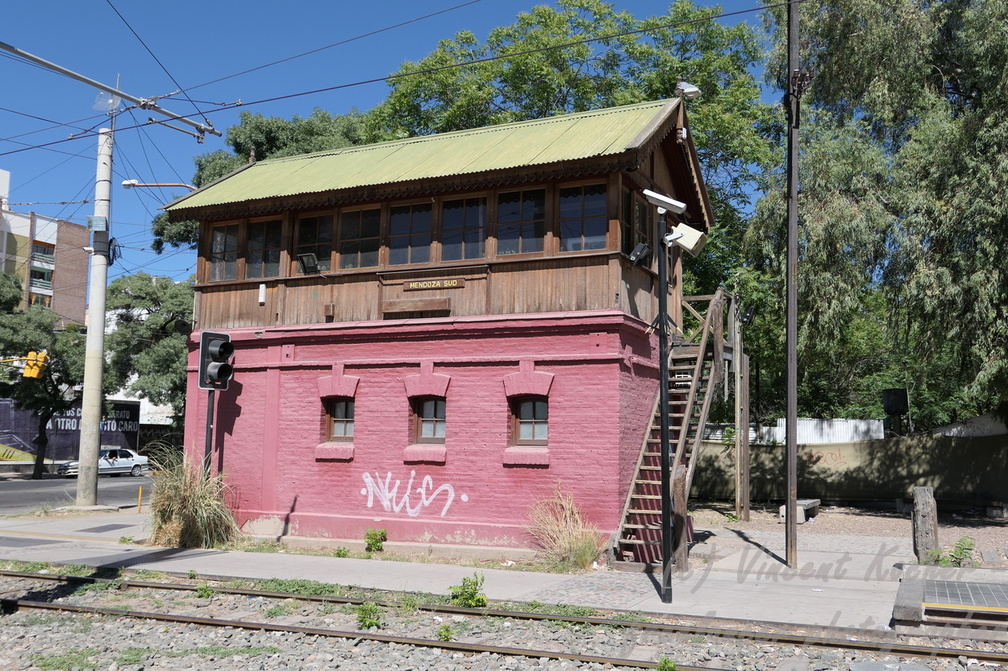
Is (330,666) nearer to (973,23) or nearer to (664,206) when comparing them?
(664,206)

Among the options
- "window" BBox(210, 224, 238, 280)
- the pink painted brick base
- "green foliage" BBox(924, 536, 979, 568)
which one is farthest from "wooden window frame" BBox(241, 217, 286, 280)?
"green foliage" BBox(924, 536, 979, 568)

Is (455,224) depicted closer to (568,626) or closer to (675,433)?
(675,433)

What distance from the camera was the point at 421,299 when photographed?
15.1 metres

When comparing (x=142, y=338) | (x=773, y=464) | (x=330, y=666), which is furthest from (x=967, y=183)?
(x=142, y=338)

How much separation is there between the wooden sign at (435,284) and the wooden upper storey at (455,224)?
0.02 metres

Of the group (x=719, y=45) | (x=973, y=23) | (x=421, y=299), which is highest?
(x=719, y=45)

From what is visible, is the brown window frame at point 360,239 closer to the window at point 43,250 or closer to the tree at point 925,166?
the tree at point 925,166

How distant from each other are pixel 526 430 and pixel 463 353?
1.69 metres

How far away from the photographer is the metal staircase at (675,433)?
1335cm

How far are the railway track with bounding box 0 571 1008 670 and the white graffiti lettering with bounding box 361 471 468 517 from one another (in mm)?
3939

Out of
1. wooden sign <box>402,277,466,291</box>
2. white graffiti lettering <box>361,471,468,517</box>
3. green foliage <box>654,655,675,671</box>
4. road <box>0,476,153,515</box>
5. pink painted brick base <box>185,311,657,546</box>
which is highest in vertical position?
wooden sign <box>402,277,466,291</box>

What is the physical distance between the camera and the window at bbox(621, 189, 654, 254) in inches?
570

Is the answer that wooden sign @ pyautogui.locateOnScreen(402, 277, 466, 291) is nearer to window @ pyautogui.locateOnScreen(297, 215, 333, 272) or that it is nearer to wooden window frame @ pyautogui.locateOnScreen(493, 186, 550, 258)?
wooden window frame @ pyautogui.locateOnScreen(493, 186, 550, 258)

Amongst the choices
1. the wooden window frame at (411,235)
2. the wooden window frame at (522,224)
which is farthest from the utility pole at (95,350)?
the wooden window frame at (522,224)
